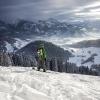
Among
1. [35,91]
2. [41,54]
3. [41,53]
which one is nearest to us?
[35,91]

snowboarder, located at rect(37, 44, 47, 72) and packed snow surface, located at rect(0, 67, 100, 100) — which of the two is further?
snowboarder, located at rect(37, 44, 47, 72)

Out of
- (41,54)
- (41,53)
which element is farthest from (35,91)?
(41,54)

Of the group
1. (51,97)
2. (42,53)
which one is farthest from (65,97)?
(42,53)

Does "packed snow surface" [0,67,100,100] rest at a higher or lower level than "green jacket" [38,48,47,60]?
lower

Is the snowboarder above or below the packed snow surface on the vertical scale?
above

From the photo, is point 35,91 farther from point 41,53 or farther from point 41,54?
point 41,54

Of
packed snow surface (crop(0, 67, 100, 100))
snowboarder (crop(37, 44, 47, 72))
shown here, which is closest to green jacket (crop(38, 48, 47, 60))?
snowboarder (crop(37, 44, 47, 72))

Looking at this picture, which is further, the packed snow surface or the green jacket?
the green jacket

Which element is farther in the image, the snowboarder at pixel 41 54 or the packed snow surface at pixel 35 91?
the snowboarder at pixel 41 54

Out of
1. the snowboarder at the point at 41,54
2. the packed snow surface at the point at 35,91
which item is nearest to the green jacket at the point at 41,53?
the snowboarder at the point at 41,54

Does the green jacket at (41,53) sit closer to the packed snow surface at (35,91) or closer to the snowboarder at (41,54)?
the snowboarder at (41,54)

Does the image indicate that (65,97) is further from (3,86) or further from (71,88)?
(3,86)

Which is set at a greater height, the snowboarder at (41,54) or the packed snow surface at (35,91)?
the snowboarder at (41,54)

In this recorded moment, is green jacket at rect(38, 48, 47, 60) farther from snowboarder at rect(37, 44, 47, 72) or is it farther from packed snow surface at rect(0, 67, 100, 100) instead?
packed snow surface at rect(0, 67, 100, 100)
